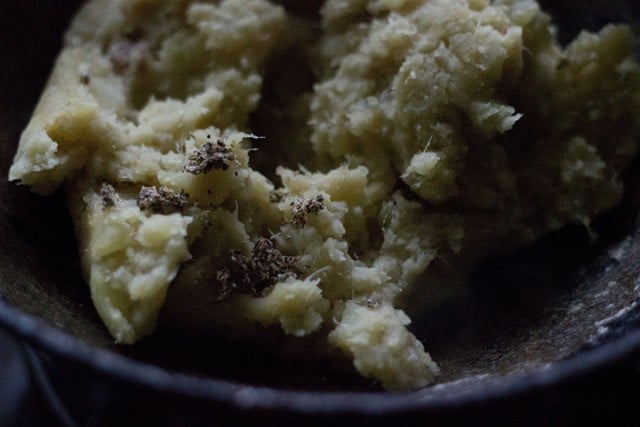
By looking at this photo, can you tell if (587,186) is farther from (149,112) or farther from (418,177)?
(149,112)

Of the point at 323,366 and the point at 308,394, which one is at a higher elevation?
the point at 308,394

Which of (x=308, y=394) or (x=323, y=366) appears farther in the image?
(x=323, y=366)

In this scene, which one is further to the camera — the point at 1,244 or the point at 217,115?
the point at 217,115

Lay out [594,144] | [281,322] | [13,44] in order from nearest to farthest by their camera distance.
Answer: [281,322], [594,144], [13,44]

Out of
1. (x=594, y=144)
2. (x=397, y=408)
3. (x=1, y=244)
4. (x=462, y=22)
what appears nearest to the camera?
(x=397, y=408)

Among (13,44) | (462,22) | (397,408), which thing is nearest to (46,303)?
(397,408)

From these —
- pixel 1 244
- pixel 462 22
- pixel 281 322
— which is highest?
pixel 462 22

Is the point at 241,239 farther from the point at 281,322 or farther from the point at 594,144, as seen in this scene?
the point at 594,144

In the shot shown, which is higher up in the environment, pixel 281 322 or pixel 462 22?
pixel 462 22
